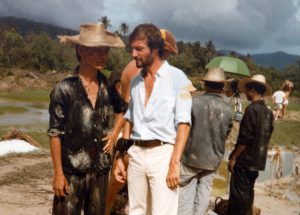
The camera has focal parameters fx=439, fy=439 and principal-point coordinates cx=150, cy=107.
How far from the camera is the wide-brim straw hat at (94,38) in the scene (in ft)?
9.50

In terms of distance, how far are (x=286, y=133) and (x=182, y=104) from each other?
13687 mm

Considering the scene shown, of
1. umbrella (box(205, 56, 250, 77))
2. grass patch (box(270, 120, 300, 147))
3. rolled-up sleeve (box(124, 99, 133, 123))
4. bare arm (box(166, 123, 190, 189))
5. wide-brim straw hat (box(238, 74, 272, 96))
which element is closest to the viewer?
bare arm (box(166, 123, 190, 189))

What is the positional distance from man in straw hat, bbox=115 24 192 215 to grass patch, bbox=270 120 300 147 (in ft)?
37.9

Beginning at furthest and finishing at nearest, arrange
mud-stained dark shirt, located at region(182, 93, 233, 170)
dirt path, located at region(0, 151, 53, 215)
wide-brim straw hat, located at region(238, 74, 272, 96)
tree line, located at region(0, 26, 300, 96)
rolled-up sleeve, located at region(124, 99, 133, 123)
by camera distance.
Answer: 1. tree line, located at region(0, 26, 300, 96)
2. dirt path, located at region(0, 151, 53, 215)
3. wide-brim straw hat, located at region(238, 74, 272, 96)
4. mud-stained dark shirt, located at region(182, 93, 233, 170)
5. rolled-up sleeve, located at region(124, 99, 133, 123)

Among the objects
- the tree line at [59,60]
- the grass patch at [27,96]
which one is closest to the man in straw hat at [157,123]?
the grass patch at [27,96]

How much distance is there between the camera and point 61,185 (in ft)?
9.27

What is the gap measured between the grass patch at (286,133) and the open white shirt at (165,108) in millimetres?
11572

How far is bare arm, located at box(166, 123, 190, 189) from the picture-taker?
2.68 m

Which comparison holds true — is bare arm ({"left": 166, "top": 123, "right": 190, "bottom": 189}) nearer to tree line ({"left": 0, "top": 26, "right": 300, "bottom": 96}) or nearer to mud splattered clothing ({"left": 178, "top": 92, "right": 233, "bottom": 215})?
mud splattered clothing ({"left": 178, "top": 92, "right": 233, "bottom": 215})

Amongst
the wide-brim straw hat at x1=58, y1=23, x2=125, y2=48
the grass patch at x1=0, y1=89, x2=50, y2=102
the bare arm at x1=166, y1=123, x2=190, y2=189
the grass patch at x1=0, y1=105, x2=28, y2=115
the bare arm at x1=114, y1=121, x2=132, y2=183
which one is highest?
the wide-brim straw hat at x1=58, y1=23, x2=125, y2=48

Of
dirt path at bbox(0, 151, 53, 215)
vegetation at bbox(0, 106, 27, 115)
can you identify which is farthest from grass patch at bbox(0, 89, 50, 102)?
dirt path at bbox(0, 151, 53, 215)

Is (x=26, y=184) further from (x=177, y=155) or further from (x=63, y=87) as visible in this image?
(x=177, y=155)

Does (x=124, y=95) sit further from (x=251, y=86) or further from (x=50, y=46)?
A: (x=50, y=46)

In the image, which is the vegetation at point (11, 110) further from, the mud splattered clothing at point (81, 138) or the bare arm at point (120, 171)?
the mud splattered clothing at point (81, 138)
